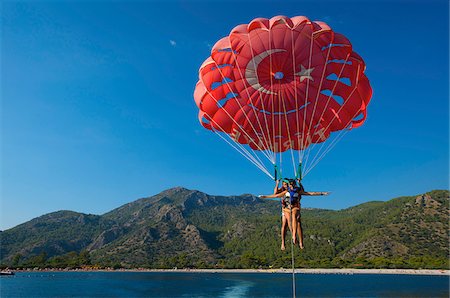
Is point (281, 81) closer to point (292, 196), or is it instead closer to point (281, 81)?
point (281, 81)

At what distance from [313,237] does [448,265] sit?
5584 cm

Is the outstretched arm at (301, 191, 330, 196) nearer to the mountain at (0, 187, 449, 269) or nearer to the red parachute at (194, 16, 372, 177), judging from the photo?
the red parachute at (194, 16, 372, 177)

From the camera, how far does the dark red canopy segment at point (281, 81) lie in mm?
15992

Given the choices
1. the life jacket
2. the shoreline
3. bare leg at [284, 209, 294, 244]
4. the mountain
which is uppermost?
the mountain

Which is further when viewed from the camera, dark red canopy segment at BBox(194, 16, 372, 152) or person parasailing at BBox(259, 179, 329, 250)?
dark red canopy segment at BBox(194, 16, 372, 152)

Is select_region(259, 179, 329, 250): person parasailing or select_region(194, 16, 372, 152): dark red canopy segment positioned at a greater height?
select_region(194, 16, 372, 152): dark red canopy segment

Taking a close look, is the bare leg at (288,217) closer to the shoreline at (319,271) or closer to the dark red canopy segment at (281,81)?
the dark red canopy segment at (281,81)

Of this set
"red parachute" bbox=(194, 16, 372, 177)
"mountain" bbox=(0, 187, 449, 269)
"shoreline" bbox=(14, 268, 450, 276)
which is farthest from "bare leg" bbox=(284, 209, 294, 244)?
"mountain" bbox=(0, 187, 449, 269)

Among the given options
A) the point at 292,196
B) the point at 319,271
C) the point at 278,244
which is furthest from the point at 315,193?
the point at 278,244

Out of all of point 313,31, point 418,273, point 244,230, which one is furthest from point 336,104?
point 244,230

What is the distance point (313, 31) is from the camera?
15570 millimetres

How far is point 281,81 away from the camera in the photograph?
59.6 feet

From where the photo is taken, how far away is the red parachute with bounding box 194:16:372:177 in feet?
52.5

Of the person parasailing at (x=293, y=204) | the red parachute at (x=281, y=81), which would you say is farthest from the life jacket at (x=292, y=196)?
the red parachute at (x=281, y=81)
